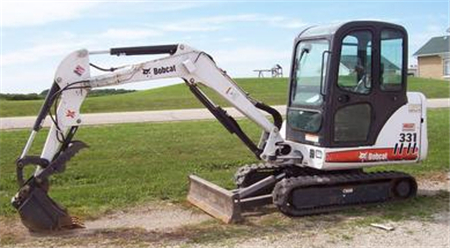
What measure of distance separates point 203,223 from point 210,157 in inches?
202

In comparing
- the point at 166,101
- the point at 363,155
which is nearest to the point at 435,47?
the point at 166,101

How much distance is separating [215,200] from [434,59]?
5435 cm

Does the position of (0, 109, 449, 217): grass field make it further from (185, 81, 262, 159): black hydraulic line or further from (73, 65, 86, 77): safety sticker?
(73, 65, 86, 77): safety sticker

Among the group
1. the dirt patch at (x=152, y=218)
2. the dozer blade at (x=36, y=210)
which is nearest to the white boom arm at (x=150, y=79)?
the dozer blade at (x=36, y=210)

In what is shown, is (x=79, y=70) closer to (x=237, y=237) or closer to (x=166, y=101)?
(x=237, y=237)

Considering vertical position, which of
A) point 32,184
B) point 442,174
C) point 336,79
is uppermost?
point 336,79

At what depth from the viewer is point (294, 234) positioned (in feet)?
24.1

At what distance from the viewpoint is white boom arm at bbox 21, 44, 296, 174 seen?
771 centimetres

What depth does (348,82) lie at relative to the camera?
8.41 metres

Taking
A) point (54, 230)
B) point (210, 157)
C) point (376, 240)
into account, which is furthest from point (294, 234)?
point (210, 157)

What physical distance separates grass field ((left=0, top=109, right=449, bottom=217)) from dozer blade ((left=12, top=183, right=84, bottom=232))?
1.10 meters

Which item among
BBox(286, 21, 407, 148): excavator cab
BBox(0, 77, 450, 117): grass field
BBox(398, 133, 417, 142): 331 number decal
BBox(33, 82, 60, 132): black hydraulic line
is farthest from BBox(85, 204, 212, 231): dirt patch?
BBox(0, 77, 450, 117): grass field

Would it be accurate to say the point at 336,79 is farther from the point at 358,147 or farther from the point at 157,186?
the point at 157,186

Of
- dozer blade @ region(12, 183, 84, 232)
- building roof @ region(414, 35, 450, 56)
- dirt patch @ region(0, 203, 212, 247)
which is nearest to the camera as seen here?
dirt patch @ region(0, 203, 212, 247)
